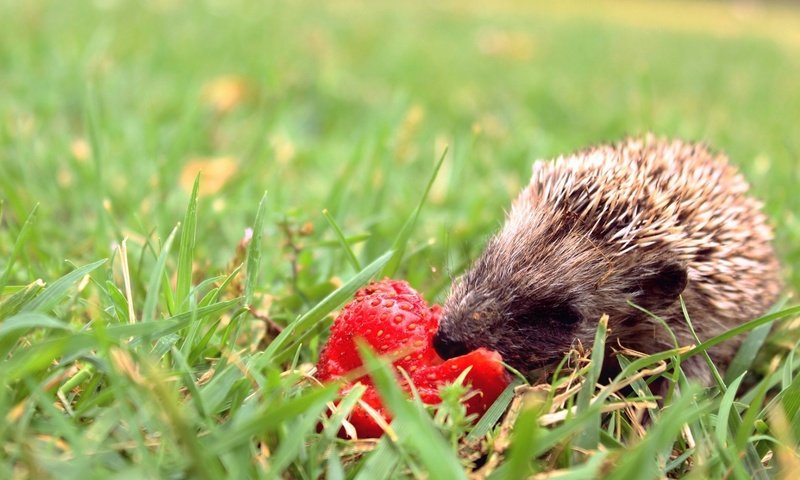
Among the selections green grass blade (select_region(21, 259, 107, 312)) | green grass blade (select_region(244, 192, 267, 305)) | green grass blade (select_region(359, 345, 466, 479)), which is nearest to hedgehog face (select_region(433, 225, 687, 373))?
green grass blade (select_region(244, 192, 267, 305))

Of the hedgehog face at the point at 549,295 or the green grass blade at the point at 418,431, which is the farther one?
the hedgehog face at the point at 549,295

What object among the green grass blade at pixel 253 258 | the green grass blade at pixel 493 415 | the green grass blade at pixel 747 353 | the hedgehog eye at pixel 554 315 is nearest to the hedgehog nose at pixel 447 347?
the green grass blade at pixel 493 415

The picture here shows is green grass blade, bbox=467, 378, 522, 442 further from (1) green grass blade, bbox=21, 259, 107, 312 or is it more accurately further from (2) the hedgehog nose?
(1) green grass blade, bbox=21, 259, 107, 312

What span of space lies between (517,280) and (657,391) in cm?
73

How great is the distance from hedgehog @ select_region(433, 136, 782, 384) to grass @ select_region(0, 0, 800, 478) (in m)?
0.25

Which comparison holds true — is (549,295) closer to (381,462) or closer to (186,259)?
(381,462)

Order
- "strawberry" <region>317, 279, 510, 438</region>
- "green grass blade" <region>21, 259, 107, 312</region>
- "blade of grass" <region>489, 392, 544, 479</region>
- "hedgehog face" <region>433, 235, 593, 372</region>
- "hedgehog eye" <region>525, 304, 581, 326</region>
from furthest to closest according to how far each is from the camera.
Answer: "hedgehog eye" <region>525, 304, 581, 326</region> → "hedgehog face" <region>433, 235, 593, 372</region> → "strawberry" <region>317, 279, 510, 438</region> → "green grass blade" <region>21, 259, 107, 312</region> → "blade of grass" <region>489, 392, 544, 479</region>

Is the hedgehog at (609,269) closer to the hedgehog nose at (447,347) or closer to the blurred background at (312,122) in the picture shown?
the hedgehog nose at (447,347)

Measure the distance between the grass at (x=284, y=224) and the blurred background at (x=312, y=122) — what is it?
3 centimetres

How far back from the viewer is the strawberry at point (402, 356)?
2271 mm

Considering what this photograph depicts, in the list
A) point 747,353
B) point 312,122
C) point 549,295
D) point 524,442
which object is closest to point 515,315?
point 549,295

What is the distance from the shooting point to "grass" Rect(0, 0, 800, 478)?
5.99 ft

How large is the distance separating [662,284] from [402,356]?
1169 mm

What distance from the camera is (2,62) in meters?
5.85
